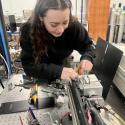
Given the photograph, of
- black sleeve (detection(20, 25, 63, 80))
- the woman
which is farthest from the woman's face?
black sleeve (detection(20, 25, 63, 80))

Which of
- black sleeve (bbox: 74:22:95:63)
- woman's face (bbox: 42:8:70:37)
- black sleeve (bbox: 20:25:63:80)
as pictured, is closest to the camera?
woman's face (bbox: 42:8:70:37)

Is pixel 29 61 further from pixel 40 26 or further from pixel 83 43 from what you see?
pixel 83 43

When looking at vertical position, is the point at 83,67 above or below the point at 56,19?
below

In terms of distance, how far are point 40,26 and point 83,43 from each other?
0.38m

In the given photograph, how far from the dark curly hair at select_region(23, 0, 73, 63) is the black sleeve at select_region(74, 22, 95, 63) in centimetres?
26

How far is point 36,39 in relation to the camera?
42.3 inches

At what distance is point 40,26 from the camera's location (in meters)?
1.07

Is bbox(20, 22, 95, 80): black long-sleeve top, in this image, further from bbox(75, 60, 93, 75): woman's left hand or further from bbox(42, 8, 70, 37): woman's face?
bbox(42, 8, 70, 37): woman's face

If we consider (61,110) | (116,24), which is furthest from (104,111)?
(116,24)

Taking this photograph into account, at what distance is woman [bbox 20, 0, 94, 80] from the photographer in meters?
0.90

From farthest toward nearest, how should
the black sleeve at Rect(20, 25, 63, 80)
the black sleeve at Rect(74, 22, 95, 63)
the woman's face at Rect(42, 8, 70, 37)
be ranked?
the black sleeve at Rect(74, 22, 95, 63) → the black sleeve at Rect(20, 25, 63, 80) → the woman's face at Rect(42, 8, 70, 37)

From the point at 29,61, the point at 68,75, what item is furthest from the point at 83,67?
the point at 29,61

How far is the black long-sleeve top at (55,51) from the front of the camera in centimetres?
101

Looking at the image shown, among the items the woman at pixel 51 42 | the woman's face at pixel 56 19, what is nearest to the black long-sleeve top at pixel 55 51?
the woman at pixel 51 42
